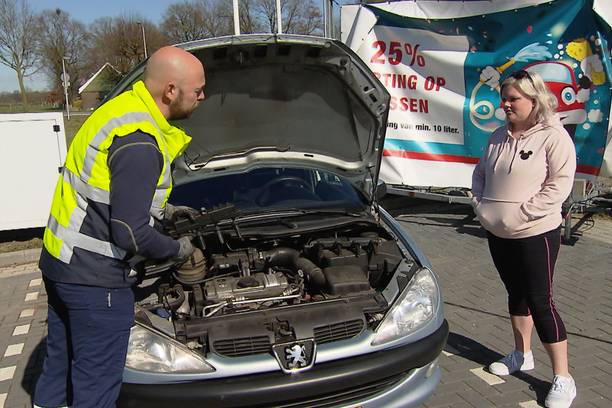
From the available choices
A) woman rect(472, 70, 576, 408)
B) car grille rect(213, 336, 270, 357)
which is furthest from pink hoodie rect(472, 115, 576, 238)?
car grille rect(213, 336, 270, 357)

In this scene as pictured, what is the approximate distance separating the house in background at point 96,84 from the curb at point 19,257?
178 feet

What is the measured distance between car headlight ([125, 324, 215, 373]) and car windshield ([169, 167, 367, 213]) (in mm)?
1197

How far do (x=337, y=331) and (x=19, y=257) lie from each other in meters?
5.74

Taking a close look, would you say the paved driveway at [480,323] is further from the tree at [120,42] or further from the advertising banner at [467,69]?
the tree at [120,42]

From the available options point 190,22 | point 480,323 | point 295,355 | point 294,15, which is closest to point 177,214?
point 295,355

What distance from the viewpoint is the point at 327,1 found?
751 cm

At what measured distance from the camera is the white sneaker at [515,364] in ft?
12.0

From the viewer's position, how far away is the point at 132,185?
2.22 m

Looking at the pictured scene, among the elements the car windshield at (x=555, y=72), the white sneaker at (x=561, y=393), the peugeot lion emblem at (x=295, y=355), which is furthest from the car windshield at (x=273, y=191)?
the car windshield at (x=555, y=72)

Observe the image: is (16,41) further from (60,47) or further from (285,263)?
(285,263)

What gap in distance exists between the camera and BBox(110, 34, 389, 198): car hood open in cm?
379

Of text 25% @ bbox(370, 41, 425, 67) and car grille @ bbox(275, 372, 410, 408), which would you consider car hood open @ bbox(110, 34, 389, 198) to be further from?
text 25% @ bbox(370, 41, 425, 67)

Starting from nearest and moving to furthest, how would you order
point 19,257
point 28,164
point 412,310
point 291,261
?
point 412,310
point 291,261
point 19,257
point 28,164

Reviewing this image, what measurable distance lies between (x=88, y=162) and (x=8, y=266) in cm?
551
